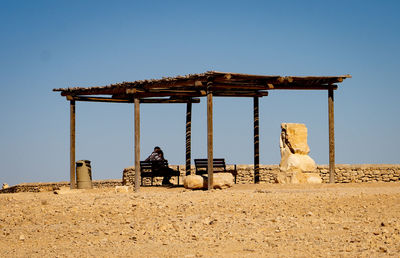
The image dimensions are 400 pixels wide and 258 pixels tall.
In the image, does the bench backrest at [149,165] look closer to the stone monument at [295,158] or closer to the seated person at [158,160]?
the seated person at [158,160]

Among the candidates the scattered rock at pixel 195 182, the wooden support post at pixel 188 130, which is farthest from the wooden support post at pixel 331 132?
the wooden support post at pixel 188 130

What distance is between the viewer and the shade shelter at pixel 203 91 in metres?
14.8

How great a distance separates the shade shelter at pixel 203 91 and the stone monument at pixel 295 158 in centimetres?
85

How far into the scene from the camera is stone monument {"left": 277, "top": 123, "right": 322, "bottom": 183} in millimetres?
17067

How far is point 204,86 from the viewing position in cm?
1514

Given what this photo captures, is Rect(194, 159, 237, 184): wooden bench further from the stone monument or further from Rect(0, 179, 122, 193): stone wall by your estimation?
Rect(0, 179, 122, 193): stone wall

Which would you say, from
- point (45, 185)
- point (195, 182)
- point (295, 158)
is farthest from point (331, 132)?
point (45, 185)

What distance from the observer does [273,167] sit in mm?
22766

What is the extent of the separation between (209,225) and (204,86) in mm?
6418

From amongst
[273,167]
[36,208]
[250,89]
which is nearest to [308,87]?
[250,89]

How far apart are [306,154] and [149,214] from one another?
28.3 ft

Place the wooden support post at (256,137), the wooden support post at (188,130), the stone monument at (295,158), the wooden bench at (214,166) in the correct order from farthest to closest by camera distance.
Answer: the wooden support post at (188,130) → the wooden support post at (256,137) → the stone monument at (295,158) → the wooden bench at (214,166)

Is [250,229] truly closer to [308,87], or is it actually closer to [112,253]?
[112,253]

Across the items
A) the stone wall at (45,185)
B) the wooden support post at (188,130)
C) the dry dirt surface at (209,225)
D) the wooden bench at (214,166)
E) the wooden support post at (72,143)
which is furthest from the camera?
the stone wall at (45,185)
